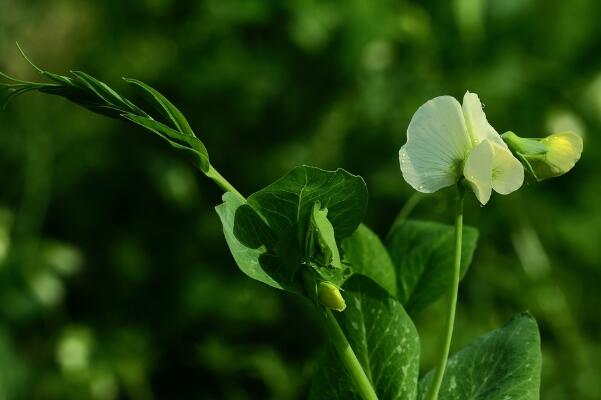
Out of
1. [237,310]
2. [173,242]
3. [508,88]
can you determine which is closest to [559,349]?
[508,88]

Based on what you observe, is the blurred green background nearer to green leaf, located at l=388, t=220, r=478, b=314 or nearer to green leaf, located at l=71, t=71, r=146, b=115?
green leaf, located at l=388, t=220, r=478, b=314

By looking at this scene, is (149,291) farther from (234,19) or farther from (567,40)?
(567,40)

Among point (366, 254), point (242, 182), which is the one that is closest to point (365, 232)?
point (366, 254)

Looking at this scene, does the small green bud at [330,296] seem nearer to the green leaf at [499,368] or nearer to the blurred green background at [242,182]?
the green leaf at [499,368]

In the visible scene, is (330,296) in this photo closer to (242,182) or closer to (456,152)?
(456,152)

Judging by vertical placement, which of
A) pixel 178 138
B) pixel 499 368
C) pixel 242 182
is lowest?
pixel 242 182

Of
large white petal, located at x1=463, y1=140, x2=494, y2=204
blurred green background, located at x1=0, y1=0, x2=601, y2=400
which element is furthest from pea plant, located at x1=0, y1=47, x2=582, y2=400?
blurred green background, located at x1=0, y1=0, x2=601, y2=400

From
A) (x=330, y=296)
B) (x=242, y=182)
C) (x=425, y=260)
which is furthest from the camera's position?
(x=242, y=182)
